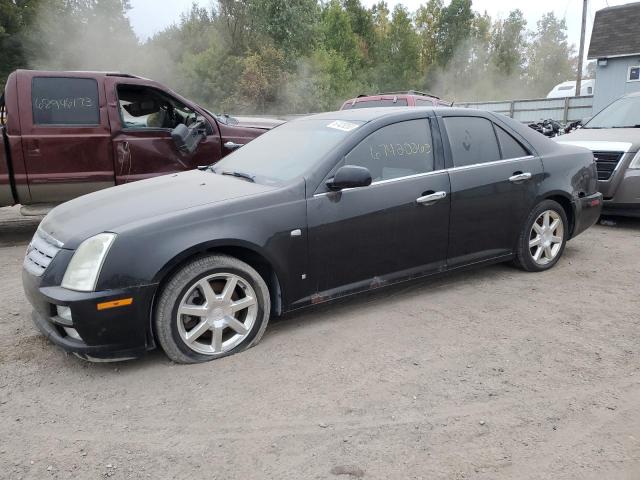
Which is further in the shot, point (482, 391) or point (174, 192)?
point (174, 192)

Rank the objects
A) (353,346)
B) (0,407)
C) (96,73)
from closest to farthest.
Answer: (0,407) < (353,346) < (96,73)

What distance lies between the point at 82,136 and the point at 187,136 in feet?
3.96

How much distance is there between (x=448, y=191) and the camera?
419cm

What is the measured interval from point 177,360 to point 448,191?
2.38 m

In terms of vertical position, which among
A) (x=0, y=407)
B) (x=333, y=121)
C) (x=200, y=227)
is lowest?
(x=0, y=407)

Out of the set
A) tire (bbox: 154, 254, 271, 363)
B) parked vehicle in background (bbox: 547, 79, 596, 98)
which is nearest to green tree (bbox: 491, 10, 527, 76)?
parked vehicle in background (bbox: 547, 79, 596, 98)

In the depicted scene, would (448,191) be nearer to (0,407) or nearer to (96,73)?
(0,407)

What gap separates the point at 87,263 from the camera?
3068 millimetres

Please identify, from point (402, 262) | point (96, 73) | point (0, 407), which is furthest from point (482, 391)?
point (96, 73)

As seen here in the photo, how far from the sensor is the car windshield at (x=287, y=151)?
12.6ft

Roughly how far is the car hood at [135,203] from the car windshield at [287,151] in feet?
0.56

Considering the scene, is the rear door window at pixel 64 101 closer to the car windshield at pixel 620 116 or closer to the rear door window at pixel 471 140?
the rear door window at pixel 471 140

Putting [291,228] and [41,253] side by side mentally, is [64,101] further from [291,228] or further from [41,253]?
[291,228]

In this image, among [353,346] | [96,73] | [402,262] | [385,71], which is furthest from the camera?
[385,71]
